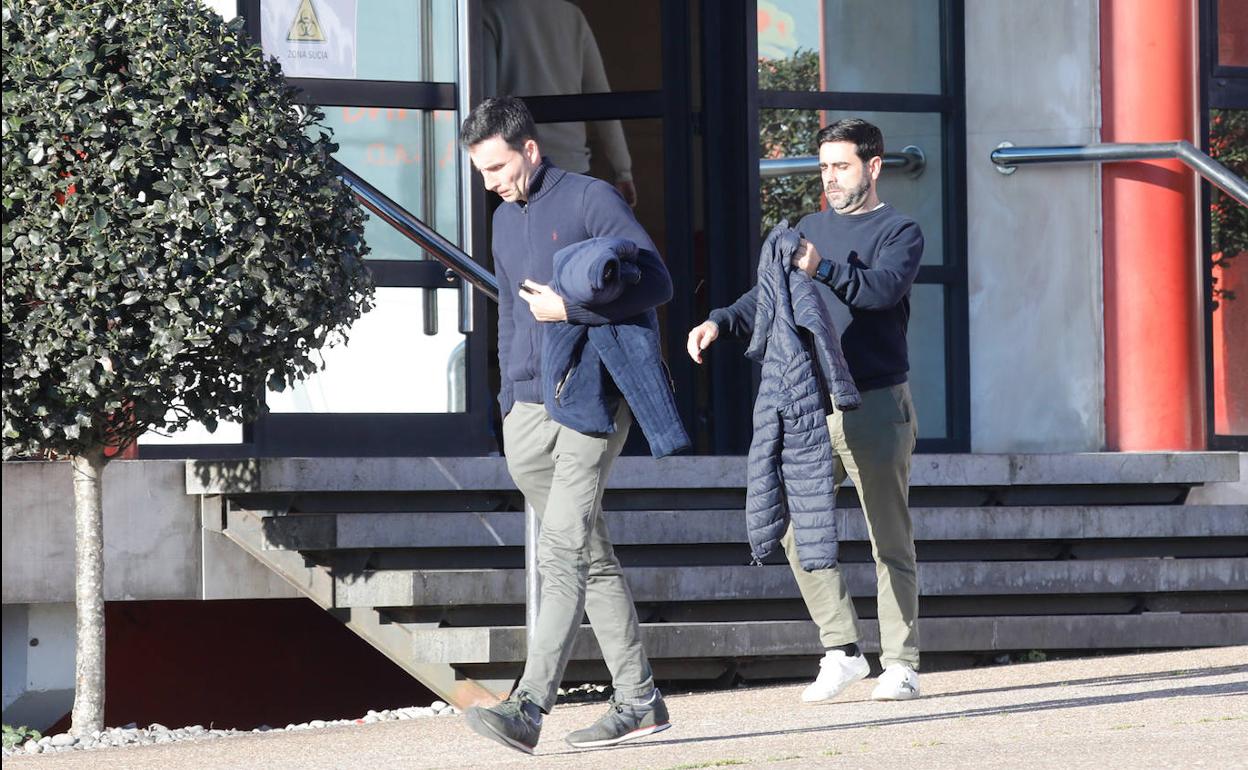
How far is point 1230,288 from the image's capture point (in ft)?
30.8

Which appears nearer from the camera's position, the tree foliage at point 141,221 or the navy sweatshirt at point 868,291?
the navy sweatshirt at point 868,291

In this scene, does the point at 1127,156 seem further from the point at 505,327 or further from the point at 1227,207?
the point at 505,327

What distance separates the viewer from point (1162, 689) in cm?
599

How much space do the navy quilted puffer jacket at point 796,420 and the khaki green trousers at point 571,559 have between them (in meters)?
0.64

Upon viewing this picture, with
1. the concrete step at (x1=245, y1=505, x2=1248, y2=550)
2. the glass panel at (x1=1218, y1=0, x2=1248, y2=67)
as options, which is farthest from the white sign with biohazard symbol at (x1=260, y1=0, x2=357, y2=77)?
the glass panel at (x1=1218, y1=0, x2=1248, y2=67)

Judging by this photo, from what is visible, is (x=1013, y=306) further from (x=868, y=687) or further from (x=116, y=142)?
(x=116, y=142)


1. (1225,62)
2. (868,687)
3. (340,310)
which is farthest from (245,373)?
(1225,62)

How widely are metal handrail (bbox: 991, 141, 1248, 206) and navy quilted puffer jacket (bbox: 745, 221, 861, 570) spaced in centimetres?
325

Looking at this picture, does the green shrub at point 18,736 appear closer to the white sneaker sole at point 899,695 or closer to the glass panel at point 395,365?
the glass panel at point 395,365

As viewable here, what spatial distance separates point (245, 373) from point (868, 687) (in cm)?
226

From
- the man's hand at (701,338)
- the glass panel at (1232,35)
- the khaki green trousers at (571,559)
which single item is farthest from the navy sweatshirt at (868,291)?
the glass panel at (1232,35)

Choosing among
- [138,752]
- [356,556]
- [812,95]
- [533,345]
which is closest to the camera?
[533,345]

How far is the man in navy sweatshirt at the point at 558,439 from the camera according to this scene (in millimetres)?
4762

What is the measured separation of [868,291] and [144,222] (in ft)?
7.10
